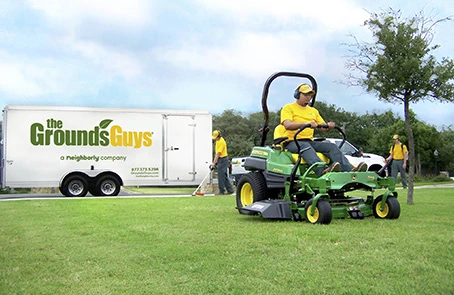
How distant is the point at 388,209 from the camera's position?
748cm

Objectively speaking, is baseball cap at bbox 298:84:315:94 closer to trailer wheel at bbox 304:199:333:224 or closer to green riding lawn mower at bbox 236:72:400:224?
green riding lawn mower at bbox 236:72:400:224

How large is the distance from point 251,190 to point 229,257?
397cm

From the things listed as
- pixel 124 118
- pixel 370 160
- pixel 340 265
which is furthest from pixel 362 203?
pixel 370 160

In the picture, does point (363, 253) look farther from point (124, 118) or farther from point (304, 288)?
point (124, 118)

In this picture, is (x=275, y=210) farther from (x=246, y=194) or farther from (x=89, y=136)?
(x=89, y=136)

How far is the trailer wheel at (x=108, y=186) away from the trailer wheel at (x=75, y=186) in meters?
0.46

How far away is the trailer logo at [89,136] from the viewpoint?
55.8 feet

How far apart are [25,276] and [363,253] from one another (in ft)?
9.73

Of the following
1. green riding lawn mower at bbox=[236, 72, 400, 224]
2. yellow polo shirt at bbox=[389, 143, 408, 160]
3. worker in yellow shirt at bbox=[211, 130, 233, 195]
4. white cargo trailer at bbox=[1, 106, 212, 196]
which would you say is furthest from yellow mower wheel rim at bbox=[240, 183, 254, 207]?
yellow polo shirt at bbox=[389, 143, 408, 160]

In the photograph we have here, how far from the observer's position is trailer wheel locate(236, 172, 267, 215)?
324 inches

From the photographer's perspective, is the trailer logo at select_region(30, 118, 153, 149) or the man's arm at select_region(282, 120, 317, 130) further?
A: the trailer logo at select_region(30, 118, 153, 149)

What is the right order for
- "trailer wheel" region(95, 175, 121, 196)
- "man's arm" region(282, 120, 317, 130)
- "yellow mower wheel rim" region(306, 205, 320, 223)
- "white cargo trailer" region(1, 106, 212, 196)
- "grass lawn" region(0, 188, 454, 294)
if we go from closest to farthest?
"grass lawn" region(0, 188, 454, 294) → "yellow mower wheel rim" region(306, 205, 320, 223) → "man's arm" region(282, 120, 317, 130) → "white cargo trailer" region(1, 106, 212, 196) → "trailer wheel" region(95, 175, 121, 196)

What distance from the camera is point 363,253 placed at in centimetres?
474

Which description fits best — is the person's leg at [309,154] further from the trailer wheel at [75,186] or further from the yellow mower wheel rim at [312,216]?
the trailer wheel at [75,186]
